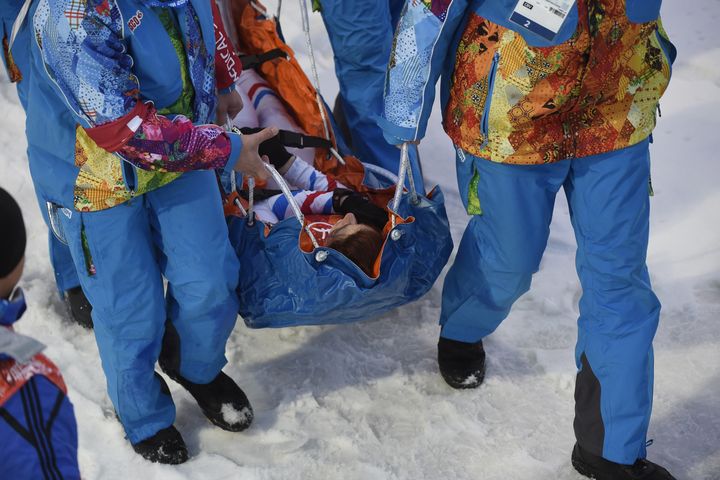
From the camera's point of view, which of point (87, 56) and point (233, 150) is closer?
point (87, 56)

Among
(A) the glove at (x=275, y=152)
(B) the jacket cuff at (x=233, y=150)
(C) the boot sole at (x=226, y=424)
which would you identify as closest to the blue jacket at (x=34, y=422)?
(B) the jacket cuff at (x=233, y=150)

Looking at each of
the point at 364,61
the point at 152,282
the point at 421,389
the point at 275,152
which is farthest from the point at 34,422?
the point at 364,61

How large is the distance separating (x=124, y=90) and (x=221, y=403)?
44.9 inches

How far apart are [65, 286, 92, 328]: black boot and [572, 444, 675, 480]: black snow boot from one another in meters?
1.80

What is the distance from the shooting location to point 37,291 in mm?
3562

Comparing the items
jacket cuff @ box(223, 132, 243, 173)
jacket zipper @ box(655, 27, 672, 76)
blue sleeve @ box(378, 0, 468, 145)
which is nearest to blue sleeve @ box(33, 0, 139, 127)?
jacket cuff @ box(223, 132, 243, 173)

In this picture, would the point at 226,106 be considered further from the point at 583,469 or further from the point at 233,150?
the point at 583,469

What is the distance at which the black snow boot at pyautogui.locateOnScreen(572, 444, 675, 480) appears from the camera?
271 cm

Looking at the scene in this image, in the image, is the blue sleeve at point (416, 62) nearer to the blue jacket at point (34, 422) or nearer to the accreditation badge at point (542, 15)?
the accreditation badge at point (542, 15)

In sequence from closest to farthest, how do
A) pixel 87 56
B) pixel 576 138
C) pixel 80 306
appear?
1. pixel 87 56
2. pixel 576 138
3. pixel 80 306

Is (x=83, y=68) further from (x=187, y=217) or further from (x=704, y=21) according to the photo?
(x=704, y=21)

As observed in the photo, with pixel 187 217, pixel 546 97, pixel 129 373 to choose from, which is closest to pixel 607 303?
pixel 546 97

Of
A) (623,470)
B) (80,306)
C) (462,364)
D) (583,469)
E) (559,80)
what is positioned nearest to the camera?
(559,80)

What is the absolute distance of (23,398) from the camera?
5.22ft
